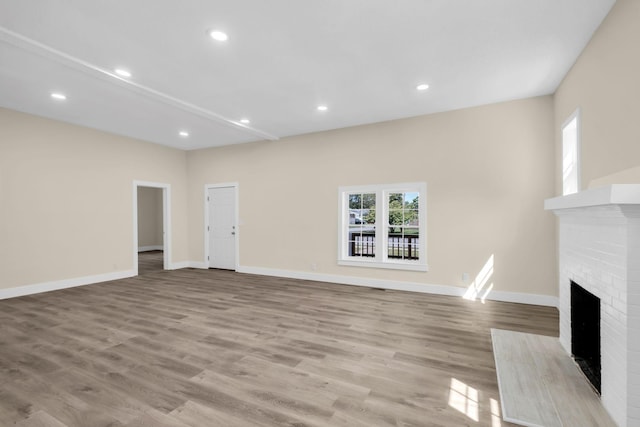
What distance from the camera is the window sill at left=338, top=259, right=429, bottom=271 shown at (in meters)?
5.07

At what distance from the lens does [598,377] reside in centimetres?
210

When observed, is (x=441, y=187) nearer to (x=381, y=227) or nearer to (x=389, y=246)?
(x=381, y=227)

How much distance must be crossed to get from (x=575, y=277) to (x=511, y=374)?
3.31 ft

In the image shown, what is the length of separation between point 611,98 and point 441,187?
2.51 metres

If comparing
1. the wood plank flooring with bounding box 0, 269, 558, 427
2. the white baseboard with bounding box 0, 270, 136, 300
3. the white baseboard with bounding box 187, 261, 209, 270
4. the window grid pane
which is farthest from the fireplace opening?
the white baseboard with bounding box 0, 270, 136, 300

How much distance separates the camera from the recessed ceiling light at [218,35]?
278 centimetres

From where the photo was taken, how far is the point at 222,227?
737 cm

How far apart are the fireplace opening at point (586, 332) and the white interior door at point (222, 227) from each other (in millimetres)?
6159

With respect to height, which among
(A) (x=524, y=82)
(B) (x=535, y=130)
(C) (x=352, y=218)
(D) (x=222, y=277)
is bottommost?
Result: (D) (x=222, y=277)

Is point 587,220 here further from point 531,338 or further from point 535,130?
point 535,130

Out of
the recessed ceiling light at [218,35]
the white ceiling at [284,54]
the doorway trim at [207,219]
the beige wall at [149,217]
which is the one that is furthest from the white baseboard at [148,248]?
the recessed ceiling light at [218,35]

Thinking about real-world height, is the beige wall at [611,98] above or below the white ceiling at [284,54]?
below

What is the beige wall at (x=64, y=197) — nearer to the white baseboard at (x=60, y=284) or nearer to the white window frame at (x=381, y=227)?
the white baseboard at (x=60, y=284)

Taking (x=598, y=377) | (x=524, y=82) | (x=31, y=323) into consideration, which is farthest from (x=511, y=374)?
(x=31, y=323)
